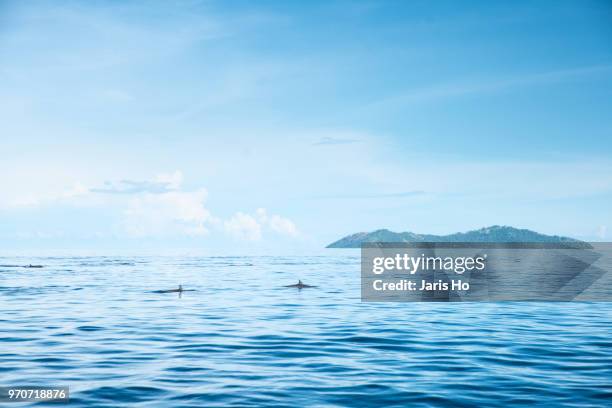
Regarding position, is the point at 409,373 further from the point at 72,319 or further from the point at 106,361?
the point at 72,319

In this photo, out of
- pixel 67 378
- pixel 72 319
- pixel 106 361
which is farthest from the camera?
pixel 72 319

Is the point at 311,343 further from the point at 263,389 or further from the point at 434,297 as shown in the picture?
the point at 434,297

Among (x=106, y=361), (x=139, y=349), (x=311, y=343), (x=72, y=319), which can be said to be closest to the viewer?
(x=106, y=361)

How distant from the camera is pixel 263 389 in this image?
15.1 meters

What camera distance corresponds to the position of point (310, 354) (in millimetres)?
19969

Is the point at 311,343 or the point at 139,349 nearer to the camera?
the point at 139,349

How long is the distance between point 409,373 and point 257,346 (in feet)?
21.9

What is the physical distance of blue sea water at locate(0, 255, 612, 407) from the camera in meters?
14.6

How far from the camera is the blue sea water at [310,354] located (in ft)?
48.0

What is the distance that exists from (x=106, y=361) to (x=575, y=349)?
646 inches

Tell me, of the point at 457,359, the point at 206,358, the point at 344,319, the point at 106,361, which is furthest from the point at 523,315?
the point at 106,361

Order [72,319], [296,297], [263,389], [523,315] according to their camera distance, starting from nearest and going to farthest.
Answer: [263,389], [72,319], [523,315], [296,297]

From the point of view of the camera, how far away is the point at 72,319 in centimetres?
2948

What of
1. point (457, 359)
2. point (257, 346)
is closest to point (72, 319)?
point (257, 346)
